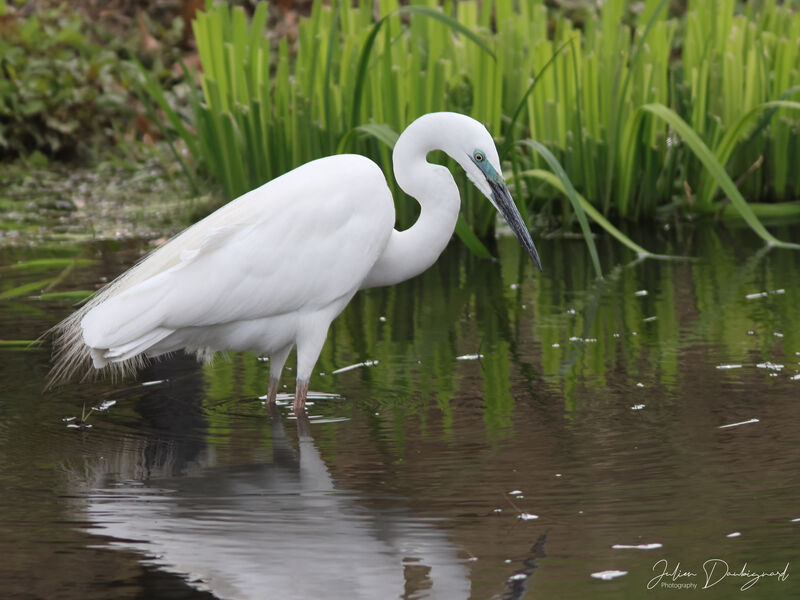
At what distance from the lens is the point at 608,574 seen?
267cm

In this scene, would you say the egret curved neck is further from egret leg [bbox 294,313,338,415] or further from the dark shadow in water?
the dark shadow in water

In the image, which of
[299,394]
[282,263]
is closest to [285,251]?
[282,263]

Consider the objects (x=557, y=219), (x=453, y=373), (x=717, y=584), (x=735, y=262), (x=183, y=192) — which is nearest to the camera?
(x=717, y=584)

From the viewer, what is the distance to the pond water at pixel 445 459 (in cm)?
276

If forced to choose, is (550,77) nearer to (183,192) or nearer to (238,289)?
(183,192)

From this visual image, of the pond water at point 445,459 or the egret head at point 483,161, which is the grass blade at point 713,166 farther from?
the egret head at point 483,161

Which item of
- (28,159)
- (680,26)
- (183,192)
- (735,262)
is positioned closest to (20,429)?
(735,262)

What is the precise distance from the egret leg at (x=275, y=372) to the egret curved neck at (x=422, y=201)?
0.45 metres

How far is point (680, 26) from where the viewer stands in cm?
1034

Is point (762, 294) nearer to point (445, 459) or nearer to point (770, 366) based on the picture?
point (770, 366)

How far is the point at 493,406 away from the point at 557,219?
3186 millimetres

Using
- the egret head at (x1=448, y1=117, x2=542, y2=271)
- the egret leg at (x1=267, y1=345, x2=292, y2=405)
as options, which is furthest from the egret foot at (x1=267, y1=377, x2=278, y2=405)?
the egret head at (x1=448, y1=117, x2=542, y2=271)
